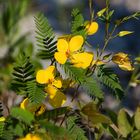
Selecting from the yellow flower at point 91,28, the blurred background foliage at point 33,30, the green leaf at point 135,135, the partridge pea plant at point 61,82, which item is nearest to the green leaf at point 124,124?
the green leaf at point 135,135

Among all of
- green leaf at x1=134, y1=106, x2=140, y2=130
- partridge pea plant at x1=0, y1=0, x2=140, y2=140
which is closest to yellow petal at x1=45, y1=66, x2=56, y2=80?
partridge pea plant at x1=0, y1=0, x2=140, y2=140

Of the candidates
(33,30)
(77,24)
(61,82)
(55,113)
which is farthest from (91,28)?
(33,30)

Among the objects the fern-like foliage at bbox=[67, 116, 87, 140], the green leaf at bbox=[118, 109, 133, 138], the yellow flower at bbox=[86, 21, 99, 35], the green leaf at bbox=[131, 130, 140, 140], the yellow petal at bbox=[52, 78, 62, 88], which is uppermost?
the yellow flower at bbox=[86, 21, 99, 35]

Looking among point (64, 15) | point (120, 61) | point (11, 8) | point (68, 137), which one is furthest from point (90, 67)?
point (64, 15)

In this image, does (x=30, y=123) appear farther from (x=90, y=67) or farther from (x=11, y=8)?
(x=11, y=8)

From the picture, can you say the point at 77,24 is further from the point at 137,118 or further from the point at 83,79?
the point at 137,118

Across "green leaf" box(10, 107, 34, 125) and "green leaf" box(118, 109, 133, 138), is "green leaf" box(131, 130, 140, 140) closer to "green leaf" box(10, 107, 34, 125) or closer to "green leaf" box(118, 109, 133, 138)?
"green leaf" box(118, 109, 133, 138)
